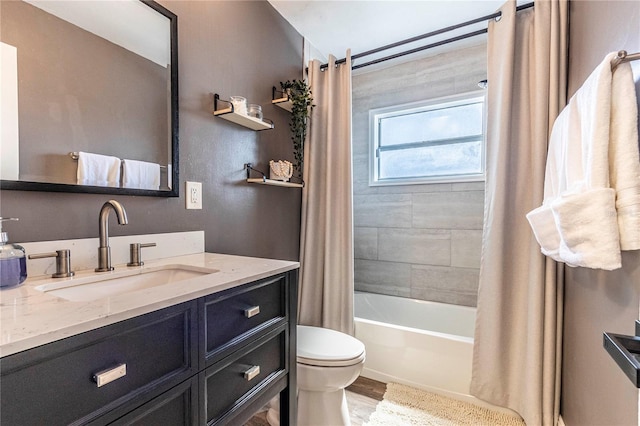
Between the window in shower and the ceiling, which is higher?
the ceiling

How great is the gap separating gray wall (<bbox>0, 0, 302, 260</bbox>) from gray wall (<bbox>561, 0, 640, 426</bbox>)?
5.15 feet

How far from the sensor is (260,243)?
70.1 inches

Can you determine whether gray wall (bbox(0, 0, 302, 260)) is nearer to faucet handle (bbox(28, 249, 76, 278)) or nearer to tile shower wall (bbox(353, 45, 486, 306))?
faucet handle (bbox(28, 249, 76, 278))

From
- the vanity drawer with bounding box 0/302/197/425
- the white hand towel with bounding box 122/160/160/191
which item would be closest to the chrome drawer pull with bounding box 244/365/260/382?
the vanity drawer with bounding box 0/302/197/425

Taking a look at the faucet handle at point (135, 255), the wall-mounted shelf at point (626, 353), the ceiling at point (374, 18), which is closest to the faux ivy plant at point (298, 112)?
the ceiling at point (374, 18)

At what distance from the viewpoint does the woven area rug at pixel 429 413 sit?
59.5 inches

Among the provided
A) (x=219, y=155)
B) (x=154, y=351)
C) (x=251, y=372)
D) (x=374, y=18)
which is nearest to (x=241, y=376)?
(x=251, y=372)

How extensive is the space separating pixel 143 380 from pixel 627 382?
51.0 inches

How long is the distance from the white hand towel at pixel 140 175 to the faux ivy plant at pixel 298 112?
3.29 ft

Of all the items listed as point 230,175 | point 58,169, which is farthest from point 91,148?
point 230,175

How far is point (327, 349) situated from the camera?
1396 mm

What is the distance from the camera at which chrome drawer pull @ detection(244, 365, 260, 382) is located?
0.89 m

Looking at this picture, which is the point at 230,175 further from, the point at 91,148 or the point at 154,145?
the point at 91,148

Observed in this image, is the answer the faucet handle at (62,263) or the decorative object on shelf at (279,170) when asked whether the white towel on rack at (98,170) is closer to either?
the faucet handle at (62,263)
